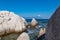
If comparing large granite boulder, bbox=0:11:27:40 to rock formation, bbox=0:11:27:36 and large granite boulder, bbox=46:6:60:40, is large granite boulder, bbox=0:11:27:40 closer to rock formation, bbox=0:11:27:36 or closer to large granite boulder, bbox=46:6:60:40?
rock formation, bbox=0:11:27:36

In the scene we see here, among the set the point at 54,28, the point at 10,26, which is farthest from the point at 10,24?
the point at 54,28

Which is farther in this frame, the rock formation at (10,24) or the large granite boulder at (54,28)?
the rock formation at (10,24)

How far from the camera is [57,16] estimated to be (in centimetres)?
318

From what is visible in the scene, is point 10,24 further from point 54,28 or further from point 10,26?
point 54,28

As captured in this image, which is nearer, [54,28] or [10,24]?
[54,28]

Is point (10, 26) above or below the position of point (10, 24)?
below

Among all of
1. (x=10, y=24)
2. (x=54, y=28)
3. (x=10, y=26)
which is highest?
(x=10, y=24)

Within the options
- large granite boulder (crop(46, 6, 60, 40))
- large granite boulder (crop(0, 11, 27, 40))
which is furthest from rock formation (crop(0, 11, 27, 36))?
large granite boulder (crop(46, 6, 60, 40))

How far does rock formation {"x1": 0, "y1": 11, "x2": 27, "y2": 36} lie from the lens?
920 centimetres

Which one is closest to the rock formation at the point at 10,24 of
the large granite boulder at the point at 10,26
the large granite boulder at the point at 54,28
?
the large granite boulder at the point at 10,26

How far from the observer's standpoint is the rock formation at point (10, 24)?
30.2 feet

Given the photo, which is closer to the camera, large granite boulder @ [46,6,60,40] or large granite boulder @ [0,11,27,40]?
large granite boulder @ [46,6,60,40]

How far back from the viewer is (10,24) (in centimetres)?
930

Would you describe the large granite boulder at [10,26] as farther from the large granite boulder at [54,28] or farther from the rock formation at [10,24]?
the large granite boulder at [54,28]
